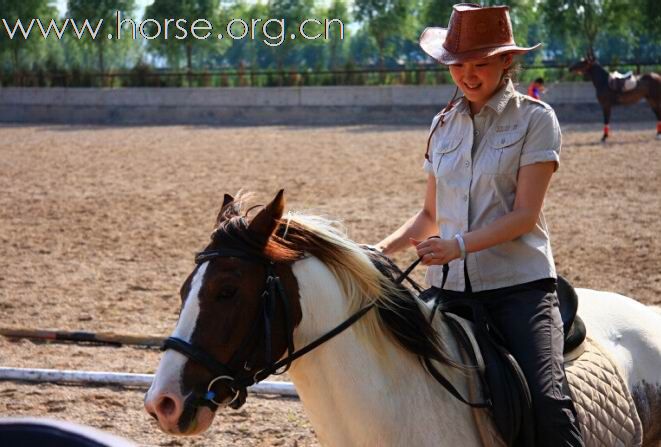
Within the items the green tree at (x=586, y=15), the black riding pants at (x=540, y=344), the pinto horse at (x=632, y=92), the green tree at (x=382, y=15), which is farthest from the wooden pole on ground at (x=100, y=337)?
the green tree at (x=382, y=15)

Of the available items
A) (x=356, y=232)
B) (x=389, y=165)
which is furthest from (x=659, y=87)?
(x=356, y=232)

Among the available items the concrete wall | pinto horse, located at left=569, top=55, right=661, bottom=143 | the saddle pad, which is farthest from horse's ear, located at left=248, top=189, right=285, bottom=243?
the concrete wall

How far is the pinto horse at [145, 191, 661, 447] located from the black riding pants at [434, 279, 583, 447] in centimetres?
18

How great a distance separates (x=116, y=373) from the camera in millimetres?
6027

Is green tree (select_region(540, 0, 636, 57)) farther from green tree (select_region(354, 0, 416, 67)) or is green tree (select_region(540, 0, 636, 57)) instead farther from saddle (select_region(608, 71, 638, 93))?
saddle (select_region(608, 71, 638, 93))

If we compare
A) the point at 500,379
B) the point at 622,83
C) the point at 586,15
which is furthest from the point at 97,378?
the point at 586,15

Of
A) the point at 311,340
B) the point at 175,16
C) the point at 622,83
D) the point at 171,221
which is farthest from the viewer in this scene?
the point at 175,16

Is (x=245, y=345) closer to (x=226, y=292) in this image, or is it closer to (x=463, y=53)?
(x=226, y=292)

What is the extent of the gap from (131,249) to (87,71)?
28937 mm

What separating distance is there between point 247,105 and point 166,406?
3045 cm

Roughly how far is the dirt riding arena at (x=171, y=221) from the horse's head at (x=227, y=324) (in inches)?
30.0

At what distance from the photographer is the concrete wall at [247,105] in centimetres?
3066

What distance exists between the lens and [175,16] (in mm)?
Result: 41781

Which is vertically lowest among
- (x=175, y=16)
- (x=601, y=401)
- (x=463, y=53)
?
(x=601, y=401)
